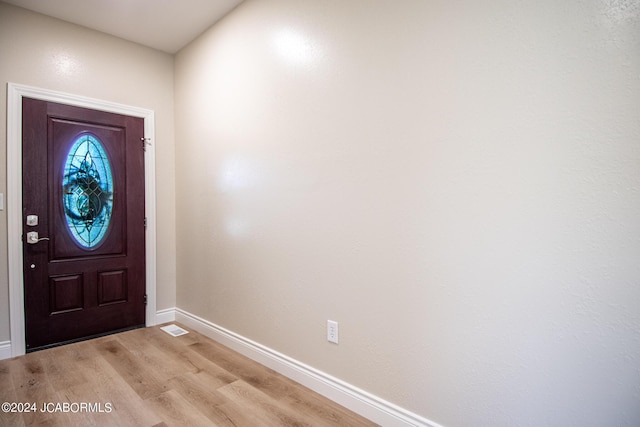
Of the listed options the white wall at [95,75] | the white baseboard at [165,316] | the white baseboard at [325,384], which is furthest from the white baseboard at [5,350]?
the white baseboard at [325,384]

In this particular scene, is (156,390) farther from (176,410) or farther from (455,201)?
(455,201)

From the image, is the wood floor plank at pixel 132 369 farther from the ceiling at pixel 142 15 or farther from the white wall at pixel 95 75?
the ceiling at pixel 142 15

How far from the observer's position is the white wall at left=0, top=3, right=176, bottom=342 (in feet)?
8.89

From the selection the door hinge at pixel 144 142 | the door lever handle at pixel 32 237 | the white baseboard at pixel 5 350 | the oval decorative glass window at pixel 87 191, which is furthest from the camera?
the door hinge at pixel 144 142

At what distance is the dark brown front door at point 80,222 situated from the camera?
2.82 m

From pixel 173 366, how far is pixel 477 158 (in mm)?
2459

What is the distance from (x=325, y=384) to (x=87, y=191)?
271 centimetres

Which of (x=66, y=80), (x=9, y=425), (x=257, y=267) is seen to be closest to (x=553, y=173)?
(x=257, y=267)

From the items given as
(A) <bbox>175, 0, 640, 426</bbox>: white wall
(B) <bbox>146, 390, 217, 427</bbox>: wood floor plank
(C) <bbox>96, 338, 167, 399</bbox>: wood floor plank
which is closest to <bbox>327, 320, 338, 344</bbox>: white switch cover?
(A) <bbox>175, 0, 640, 426</bbox>: white wall

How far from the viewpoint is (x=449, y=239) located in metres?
1.53

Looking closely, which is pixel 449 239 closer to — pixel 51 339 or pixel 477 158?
pixel 477 158

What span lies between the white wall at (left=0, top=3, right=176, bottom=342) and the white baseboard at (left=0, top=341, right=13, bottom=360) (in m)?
0.03

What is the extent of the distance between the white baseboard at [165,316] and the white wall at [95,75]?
0.21ft

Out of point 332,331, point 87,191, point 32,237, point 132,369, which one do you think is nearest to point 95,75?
point 87,191
